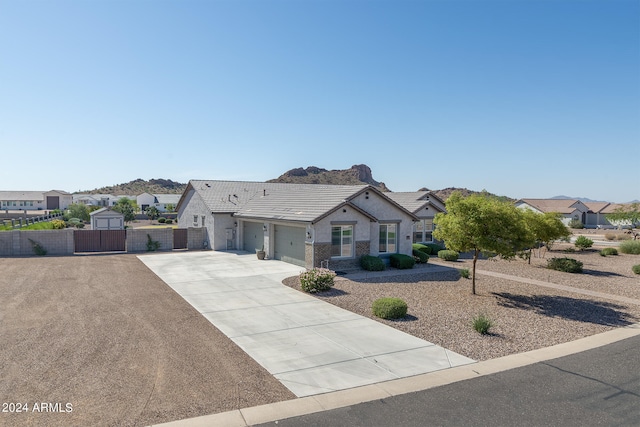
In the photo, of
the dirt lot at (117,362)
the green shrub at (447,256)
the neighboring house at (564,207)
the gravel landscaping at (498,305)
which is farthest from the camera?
the neighboring house at (564,207)

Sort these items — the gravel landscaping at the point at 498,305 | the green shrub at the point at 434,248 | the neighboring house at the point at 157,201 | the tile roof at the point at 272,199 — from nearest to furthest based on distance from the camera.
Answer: the gravel landscaping at the point at 498,305 < the tile roof at the point at 272,199 < the green shrub at the point at 434,248 < the neighboring house at the point at 157,201

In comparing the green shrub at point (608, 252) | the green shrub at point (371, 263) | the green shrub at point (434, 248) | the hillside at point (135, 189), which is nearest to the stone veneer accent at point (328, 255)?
the green shrub at point (371, 263)

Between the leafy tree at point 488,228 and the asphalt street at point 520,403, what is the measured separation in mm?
7141

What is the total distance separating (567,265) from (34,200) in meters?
121

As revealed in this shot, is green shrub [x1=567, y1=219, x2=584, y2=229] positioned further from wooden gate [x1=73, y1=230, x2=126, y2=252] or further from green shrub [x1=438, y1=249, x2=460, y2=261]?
wooden gate [x1=73, y1=230, x2=126, y2=252]

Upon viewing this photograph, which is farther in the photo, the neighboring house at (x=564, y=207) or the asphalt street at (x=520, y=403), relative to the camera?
the neighboring house at (x=564, y=207)

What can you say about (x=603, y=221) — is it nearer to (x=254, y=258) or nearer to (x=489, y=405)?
(x=254, y=258)

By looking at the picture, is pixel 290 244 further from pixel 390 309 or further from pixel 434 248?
pixel 390 309

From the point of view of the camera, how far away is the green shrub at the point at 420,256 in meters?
26.5

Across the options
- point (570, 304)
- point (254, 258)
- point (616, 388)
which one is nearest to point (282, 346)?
point (616, 388)

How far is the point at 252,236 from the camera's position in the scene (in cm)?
3116

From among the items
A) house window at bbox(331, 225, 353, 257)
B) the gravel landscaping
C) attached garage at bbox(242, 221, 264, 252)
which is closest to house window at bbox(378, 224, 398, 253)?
the gravel landscaping

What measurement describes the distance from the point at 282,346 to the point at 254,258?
55.7 ft

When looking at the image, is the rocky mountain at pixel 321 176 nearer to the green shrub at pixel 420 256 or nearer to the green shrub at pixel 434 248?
the green shrub at pixel 434 248
